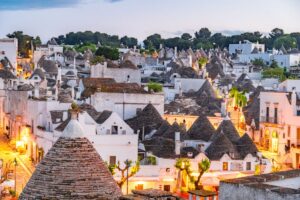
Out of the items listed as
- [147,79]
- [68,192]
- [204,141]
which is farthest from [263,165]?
[147,79]

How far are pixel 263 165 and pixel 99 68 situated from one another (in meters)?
34.9

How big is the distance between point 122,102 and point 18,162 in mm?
11370

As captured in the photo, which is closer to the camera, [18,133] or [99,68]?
[18,133]

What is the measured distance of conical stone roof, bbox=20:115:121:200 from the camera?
17859 millimetres

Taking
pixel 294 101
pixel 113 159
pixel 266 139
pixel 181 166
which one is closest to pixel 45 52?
pixel 266 139

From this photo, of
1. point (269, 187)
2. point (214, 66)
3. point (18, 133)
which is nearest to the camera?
point (269, 187)

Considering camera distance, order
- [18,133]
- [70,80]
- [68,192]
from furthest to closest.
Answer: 1. [70,80]
2. [18,133]
3. [68,192]

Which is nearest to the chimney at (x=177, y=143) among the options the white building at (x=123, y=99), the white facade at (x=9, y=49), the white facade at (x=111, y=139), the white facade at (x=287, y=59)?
the white facade at (x=111, y=139)

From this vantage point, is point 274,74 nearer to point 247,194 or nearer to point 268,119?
point 268,119

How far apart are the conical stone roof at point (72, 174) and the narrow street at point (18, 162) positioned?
→ 2957cm

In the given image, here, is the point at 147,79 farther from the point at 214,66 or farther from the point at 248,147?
the point at 248,147

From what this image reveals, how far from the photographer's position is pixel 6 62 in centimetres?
10662

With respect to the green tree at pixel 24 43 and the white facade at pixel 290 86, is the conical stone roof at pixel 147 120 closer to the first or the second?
the white facade at pixel 290 86

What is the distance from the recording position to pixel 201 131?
58.3 m
